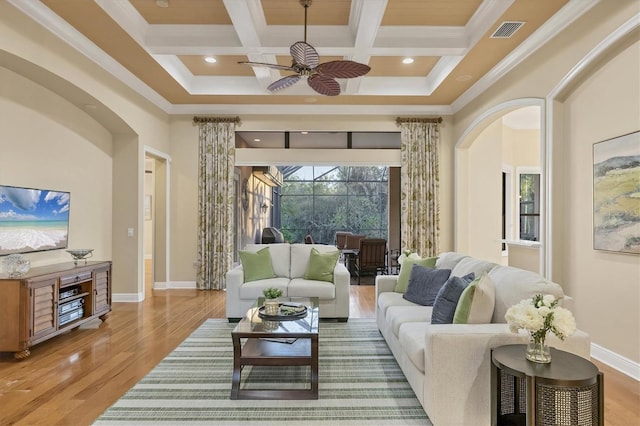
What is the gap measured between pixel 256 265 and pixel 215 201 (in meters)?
2.56

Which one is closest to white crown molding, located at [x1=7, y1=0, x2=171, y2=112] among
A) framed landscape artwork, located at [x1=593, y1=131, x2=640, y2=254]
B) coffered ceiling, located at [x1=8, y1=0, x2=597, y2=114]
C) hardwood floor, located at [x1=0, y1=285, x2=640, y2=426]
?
coffered ceiling, located at [x1=8, y1=0, x2=597, y2=114]

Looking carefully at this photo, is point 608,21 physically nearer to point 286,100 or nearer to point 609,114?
point 609,114

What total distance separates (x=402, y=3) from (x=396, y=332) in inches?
131

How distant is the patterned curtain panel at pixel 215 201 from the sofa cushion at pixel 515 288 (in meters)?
5.11

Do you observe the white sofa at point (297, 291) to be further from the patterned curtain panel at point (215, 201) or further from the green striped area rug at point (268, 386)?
the patterned curtain panel at point (215, 201)

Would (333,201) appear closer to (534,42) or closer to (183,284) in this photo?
(183,284)

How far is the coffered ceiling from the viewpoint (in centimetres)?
378

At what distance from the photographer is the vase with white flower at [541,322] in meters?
1.88

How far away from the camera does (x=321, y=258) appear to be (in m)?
4.84

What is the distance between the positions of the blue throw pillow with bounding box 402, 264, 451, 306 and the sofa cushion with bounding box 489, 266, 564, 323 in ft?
2.44

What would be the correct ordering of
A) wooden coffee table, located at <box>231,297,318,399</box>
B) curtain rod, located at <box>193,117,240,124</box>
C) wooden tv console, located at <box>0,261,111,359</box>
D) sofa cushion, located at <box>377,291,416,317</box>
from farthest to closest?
curtain rod, located at <box>193,117,240,124</box> → sofa cushion, located at <box>377,291,416,317</box> → wooden tv console, located at <box>0,261,111,359</box> → wooden coffee table, located at <box>231,297,318,399</box>

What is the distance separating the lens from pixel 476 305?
245cm

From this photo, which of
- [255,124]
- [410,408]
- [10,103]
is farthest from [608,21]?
[10,103]

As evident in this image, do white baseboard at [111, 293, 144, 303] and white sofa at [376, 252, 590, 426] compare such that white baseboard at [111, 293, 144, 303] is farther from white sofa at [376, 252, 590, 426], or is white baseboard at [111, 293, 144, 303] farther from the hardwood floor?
white sofa at [376, 252, 590, 426]
